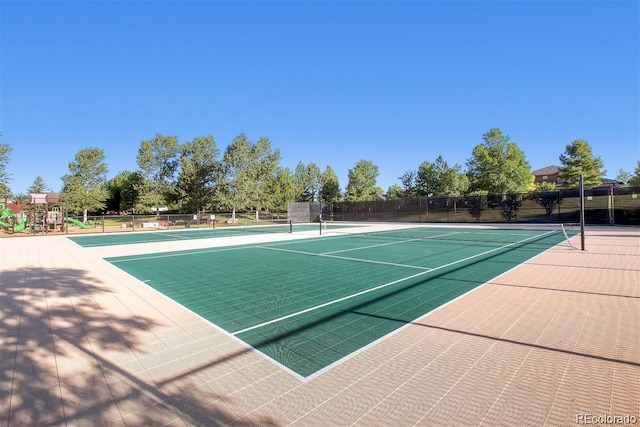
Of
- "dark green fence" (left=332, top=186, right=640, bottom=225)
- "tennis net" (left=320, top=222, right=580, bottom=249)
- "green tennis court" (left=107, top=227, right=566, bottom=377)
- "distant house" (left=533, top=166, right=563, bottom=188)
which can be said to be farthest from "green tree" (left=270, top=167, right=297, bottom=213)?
"distant house" (left=533, top=166, right=563, bottom=188)

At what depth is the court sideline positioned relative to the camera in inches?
91.7

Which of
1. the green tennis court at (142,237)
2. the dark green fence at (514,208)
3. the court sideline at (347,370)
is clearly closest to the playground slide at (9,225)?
the green tennis court at (142,237)

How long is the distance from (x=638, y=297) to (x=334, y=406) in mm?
5563

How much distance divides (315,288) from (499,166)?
41.6m

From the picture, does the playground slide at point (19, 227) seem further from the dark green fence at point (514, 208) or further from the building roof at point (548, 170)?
the building roof at point (548, 170)

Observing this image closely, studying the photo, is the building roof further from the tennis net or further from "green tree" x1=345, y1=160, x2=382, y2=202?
the tennis net

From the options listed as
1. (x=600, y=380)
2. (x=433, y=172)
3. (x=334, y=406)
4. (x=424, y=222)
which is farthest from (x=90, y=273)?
(x=433, y=172)

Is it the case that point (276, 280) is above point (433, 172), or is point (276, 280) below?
below

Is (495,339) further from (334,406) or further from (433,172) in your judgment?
(433,172)

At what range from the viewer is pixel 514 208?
2492 centimetres

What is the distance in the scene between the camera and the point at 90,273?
8.00 metres

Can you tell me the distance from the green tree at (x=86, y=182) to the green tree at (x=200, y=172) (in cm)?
1385
